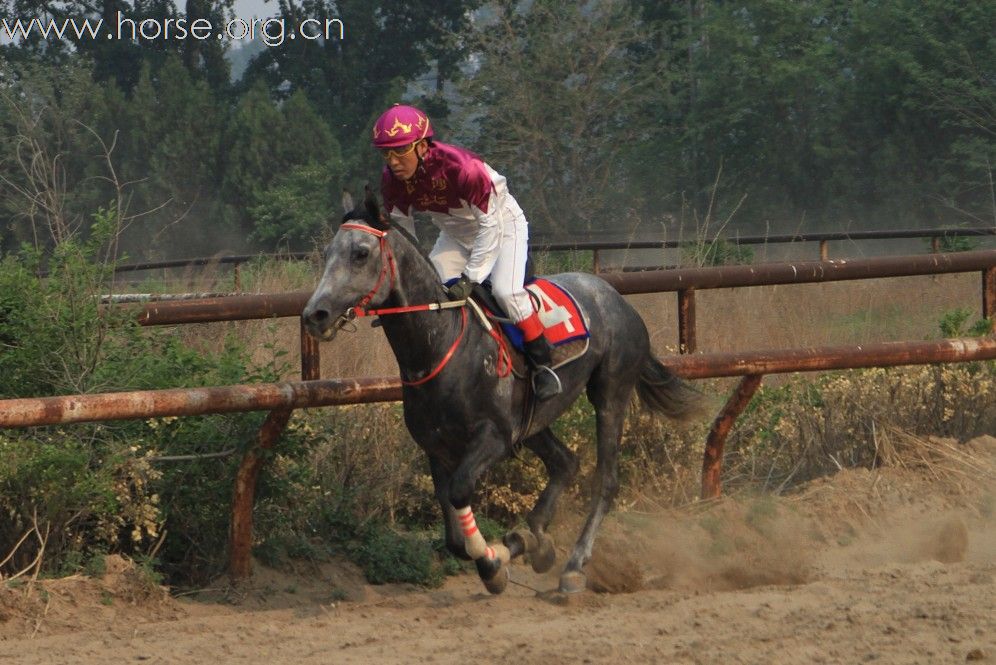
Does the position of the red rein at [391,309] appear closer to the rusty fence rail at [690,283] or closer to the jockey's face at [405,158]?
the jockey's face at [405,158]

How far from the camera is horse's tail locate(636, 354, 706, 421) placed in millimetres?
7145

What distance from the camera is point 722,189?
38281 millimetres

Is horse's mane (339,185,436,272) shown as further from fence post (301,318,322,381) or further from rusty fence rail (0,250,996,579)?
fence post (301,318,322,381)

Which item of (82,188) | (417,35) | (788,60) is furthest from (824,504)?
(417,35)

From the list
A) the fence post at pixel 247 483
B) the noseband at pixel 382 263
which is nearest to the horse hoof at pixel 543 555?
the fence post at pixel 247 483

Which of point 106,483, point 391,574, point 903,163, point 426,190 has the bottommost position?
point 391,574

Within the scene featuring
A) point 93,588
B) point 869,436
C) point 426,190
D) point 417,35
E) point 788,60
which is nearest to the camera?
point 93,588

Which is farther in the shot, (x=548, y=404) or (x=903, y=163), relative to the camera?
(x=903, y=163)

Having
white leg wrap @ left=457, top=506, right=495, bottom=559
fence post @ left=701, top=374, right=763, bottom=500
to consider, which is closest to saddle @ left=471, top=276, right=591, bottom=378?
white leg wrap @ left=457, top=506, right=495, bottom=559

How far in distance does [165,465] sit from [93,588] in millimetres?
714

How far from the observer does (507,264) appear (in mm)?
6438

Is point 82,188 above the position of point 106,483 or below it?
above

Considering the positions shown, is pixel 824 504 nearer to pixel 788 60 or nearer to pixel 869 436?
pixel 869 436

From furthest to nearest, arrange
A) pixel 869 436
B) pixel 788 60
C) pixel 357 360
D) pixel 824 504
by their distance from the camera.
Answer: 1. pixel 788 60
2. pixel 357 360
3. pixel 869 436
4. pixel 824 504
